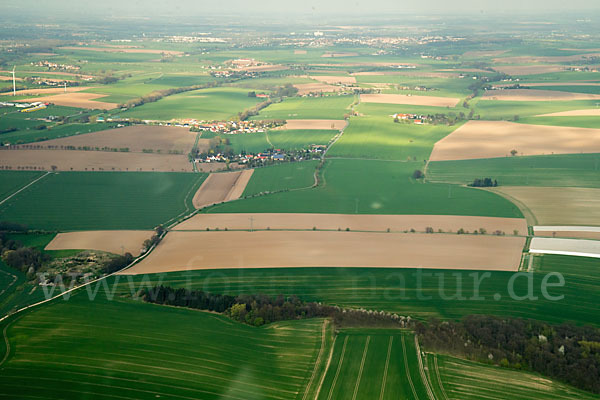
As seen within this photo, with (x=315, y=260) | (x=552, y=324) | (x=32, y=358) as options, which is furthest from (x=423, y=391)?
(x=32, y=358)

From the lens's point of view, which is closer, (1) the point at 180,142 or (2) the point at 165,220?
(2) the point at 165,220

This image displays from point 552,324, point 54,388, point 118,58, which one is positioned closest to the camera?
point 54,388

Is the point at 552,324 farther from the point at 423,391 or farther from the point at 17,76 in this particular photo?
the point at 17,76

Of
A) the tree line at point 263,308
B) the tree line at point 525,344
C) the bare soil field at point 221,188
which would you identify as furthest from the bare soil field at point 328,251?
the bare soil field at point 221,188

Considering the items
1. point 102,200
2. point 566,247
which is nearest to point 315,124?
point 102,200

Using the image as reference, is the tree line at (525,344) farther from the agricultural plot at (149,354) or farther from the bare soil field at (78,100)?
the bare soil field at (78,100)

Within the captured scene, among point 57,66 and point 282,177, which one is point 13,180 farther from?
point 57,66

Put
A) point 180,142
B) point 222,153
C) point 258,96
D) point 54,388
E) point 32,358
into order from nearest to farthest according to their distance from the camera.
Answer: point 54,388 < point 32,358 < point 222,153 < point 180,142 < point 258,96

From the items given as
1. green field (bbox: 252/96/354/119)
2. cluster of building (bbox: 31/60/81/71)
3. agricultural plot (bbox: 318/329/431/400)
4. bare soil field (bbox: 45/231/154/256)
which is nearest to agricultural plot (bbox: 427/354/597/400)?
agricultural plot (bbox: 318/329/431/400)
